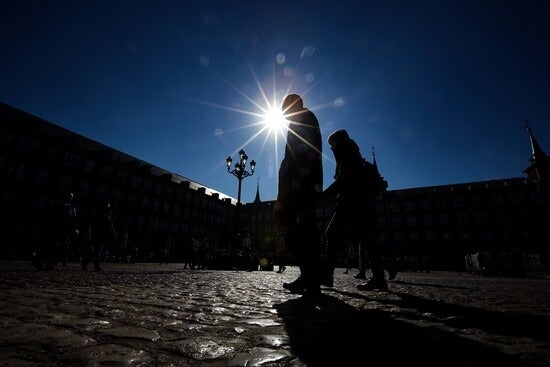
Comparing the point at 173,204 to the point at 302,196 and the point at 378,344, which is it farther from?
the point at 378,344

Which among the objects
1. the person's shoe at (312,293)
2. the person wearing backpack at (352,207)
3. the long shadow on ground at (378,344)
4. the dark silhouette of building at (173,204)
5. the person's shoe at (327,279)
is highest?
the dark silhouette of building at (173,204)

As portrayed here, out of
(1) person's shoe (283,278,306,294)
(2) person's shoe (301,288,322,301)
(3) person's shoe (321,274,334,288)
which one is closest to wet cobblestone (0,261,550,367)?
(2) person's shoe (301,288,322,301)

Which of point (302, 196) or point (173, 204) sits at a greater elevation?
point (173, 204)

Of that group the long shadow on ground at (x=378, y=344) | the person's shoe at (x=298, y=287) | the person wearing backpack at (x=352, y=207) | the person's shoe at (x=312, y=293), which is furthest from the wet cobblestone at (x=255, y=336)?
the person wearing backpack at (x=352, y=207)

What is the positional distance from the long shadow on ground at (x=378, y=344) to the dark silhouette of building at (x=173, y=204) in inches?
1028

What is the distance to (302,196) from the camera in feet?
10.8

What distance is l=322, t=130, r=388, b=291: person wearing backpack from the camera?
3.92 metres

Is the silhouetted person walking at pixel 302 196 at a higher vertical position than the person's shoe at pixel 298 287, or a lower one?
higher

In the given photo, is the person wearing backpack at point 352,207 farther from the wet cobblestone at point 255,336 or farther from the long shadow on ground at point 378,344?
the long shadow on ground at point 378,344

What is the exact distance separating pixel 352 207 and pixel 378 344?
9.16 ft

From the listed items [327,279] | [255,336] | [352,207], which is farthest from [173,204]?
[255,336]

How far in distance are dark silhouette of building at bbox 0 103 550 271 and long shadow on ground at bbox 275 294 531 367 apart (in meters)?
26.1

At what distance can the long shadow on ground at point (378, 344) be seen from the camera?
1.02 metres

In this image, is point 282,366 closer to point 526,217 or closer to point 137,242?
point 137,242
